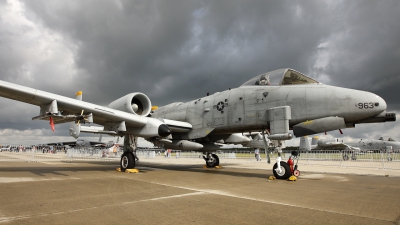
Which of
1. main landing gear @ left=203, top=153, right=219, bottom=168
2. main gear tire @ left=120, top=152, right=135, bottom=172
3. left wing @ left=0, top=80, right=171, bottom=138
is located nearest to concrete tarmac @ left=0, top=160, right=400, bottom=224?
left wing @ left=0, top=80, right=171, bottom=138

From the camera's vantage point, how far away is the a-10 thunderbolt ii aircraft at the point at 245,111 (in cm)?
762

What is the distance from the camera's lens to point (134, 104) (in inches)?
468

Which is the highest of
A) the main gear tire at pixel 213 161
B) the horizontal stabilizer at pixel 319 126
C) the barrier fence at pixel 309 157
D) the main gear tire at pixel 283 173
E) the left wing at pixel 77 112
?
the left wing at pixel 77 112

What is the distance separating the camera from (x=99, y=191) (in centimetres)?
559

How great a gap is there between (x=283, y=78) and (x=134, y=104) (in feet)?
23.7

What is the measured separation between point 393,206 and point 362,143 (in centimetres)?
3720

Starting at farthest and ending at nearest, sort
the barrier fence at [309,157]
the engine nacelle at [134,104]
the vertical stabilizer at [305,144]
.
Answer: the vertical stabilizer at [305,144] < the barrier fence at [309,157] < the engine nacelle at [134,104]

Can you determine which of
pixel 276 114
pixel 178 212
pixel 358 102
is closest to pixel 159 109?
pixel 276 114

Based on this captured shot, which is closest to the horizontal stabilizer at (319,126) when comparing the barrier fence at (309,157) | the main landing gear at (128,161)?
the main landing gear at (128,161)

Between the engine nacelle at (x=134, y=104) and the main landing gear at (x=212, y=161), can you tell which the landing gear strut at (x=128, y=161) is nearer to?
the engine nacelle at (x=134, y=104)

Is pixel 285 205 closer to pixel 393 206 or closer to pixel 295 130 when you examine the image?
pixel 393 206

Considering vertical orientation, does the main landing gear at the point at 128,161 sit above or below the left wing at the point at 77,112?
below

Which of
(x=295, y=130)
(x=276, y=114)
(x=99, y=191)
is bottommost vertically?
(x=99, y=191)

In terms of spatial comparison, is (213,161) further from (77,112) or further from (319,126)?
(77,112)
